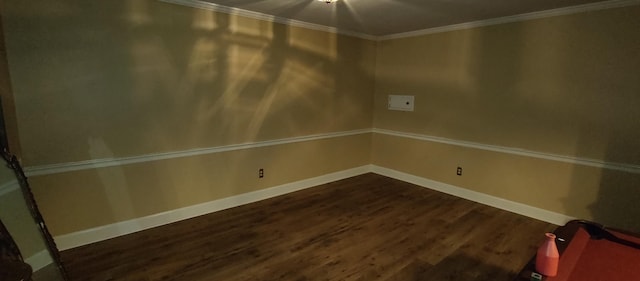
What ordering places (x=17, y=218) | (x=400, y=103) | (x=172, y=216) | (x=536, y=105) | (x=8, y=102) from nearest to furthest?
(x=17, y=218) → (x=8, y=102) → (x=172, y=216) → (x=536, y=105) → (x=400, y=103)

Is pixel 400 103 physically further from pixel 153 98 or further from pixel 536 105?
pixel 153 98

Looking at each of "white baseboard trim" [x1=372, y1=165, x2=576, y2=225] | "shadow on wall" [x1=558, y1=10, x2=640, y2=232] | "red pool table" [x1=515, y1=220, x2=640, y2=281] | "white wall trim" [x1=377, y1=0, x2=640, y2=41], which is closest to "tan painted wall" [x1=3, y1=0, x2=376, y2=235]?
"white wall trim" [x1=377, y1=0, x2=640, y2=41]

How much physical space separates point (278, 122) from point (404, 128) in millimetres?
1908

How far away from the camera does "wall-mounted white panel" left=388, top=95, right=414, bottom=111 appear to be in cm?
433

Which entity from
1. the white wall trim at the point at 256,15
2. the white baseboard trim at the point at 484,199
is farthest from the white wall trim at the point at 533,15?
the white baseboard trim at the point at 484,199

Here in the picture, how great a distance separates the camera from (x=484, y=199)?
3672 mm

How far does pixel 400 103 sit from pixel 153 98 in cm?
319

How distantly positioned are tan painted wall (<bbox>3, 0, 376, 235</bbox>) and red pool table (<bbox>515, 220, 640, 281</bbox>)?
2827 millimetres

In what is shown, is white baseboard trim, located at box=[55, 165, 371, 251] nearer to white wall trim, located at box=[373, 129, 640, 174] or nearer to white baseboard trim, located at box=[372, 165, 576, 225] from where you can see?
white baseboard trim, located at box=[372, 165, 576, 225]

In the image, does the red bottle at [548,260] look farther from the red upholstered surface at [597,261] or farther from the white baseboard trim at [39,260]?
the white baseboard trim at [39,260]

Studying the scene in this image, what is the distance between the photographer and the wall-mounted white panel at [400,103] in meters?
4.33

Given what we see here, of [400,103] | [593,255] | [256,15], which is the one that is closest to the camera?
[593,255]

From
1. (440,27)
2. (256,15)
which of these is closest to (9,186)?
(256,15)

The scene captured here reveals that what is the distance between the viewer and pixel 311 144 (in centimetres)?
411
